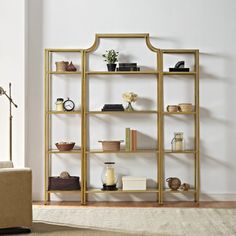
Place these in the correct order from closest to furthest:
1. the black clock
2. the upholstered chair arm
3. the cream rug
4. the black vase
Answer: the upholstered chair arm
the cream rug
the black vase
the black clock

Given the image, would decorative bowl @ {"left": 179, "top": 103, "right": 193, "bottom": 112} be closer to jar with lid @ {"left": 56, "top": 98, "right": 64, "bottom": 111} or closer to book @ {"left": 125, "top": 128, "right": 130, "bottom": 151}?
book @ {"left": 125, "top": 128, "right": 130, "bottom": 151}

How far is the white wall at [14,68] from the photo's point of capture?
6.10m

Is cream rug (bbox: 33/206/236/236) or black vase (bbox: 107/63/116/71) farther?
black vase (bbox: 107/63/116/71)

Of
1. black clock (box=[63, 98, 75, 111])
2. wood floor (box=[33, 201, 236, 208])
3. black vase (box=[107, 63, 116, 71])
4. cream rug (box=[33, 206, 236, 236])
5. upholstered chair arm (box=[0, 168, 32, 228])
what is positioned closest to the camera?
upholstered chair arm (box=[0, 168, 32, 228])

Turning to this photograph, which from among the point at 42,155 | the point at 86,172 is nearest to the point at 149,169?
the point at 86,172

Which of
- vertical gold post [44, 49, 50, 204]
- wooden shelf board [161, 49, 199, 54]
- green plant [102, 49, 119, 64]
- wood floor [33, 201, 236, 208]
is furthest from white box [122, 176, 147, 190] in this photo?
wooden shelf board [161, 49, 199, 54]

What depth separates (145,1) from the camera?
6262 millimetres

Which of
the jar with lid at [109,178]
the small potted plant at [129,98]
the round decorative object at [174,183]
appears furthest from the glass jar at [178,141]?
the jar with lid at [109,178]

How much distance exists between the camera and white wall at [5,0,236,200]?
20.4ft

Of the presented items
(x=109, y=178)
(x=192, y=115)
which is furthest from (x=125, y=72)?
(x=109, y=178)

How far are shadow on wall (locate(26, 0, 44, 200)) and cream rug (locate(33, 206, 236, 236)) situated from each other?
2.03 feet

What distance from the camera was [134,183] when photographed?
5.99 metres

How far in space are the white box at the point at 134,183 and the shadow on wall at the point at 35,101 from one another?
1.03 metres

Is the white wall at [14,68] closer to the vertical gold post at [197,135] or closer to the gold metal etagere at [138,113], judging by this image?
the gold metal etagere at [138,113]
